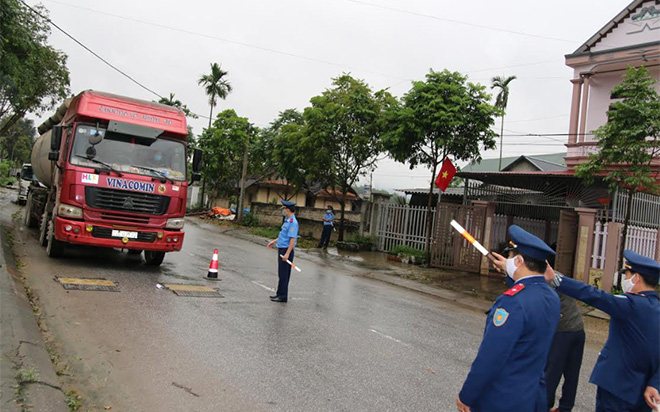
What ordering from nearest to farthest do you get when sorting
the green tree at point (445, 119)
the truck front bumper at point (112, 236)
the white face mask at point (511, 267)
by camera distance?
the white face mask at point (511, 267) < the truck front bumper at point (112, 236) < the green tree at point (445, 119)

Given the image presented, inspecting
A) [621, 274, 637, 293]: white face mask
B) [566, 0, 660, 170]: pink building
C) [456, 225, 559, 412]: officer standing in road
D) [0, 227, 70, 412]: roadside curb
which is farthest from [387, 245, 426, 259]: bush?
[456, 225, 559, 412]: officer standing in road

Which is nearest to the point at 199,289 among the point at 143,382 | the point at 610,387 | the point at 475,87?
the point at 143,382

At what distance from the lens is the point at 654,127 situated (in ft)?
35.7

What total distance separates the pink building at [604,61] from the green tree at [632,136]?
7.05 meters

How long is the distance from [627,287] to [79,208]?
861 centimetres

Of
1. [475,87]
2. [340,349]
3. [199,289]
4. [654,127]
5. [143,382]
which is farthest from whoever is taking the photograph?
[475,87]

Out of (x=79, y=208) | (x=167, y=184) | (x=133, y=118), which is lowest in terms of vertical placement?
(x=79, y=208)

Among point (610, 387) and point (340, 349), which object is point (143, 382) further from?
point (610, 387)

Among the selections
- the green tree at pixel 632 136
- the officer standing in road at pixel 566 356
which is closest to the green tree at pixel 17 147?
the green tree at pixel 632 136

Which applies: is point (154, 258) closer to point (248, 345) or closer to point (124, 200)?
point (124, 200)

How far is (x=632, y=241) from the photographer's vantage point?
532 inches

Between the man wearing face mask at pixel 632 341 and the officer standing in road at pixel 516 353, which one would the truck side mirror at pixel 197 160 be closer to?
the man wearing face mask at pixel 632 341

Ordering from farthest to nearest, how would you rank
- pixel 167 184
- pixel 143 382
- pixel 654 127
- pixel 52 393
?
1. pixel 654 127
2. pixel 167 184
3. pixel 143 382
4. pixel 52 393

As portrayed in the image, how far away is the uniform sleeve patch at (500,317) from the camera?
276 centimetres
